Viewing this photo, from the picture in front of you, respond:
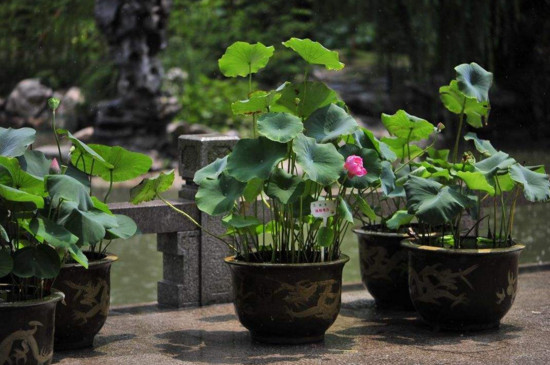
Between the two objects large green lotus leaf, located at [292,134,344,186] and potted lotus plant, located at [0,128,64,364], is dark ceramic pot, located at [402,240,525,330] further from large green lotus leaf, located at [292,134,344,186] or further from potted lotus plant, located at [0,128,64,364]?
potted lotus plant, located at [0,128,64,364]

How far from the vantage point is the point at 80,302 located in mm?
4160

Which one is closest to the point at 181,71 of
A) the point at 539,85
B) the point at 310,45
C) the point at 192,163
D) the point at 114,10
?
the point at 114,10

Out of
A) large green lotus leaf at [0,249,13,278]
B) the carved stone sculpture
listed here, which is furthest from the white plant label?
the carved stone sculpture

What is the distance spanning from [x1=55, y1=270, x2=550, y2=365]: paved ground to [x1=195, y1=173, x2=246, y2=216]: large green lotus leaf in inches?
22.7

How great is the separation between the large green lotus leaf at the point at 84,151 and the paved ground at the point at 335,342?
75 centimetres

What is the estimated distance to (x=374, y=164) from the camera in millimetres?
4363

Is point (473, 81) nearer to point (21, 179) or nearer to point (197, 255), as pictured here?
point (197, 255)

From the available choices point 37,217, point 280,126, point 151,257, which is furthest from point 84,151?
point 151,257

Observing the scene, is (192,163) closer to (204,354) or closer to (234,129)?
(204,354)

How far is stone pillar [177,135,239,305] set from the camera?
17.4ft

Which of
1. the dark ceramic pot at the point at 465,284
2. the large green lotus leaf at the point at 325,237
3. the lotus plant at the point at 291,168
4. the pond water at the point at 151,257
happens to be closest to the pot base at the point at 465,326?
the dark ceramic pot at the point at 465,284

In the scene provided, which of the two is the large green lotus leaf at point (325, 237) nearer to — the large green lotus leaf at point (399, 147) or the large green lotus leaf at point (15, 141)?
the large green lotus leaf at point (399, 147)

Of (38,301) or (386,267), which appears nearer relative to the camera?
(38,301)

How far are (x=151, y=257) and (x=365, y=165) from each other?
499 cm
